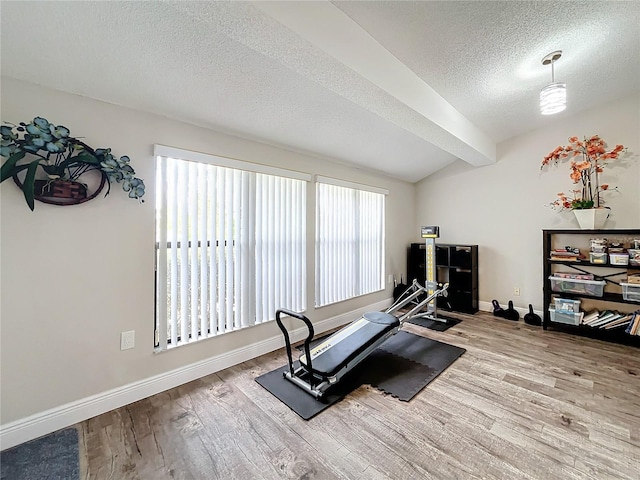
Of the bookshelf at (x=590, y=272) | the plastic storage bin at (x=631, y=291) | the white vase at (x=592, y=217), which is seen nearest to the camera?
the plastic storage bin at (x=631, y=291)

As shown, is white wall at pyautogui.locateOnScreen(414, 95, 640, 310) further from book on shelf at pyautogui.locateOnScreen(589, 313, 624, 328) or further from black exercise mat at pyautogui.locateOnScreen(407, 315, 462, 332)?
black exercise mat at pyautogui.locateOnScreen(407, 315, 462, 332)

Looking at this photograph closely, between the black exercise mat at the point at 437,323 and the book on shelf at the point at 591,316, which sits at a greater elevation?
the book on shelf at the point at 591,316

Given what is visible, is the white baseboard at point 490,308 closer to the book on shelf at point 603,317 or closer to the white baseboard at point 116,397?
the book on shelf at point 603,317

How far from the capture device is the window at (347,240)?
343 cm

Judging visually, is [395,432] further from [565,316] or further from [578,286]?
[578,286]

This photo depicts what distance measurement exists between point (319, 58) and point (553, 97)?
7.14 ft

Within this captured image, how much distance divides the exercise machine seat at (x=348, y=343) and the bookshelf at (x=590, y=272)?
233 centimetres

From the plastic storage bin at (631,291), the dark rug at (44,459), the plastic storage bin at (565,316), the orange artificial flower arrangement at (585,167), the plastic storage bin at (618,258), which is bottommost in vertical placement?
the dark rug at (44,459)

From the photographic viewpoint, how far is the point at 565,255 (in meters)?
3.37

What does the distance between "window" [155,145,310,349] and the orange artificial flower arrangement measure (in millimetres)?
3415

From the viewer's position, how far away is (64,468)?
1434 mm

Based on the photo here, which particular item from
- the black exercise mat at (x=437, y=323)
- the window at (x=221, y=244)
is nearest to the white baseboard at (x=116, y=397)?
the window at (x=221, y=244)

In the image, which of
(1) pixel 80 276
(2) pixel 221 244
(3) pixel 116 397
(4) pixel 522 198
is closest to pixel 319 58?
(2) pixel 221 244

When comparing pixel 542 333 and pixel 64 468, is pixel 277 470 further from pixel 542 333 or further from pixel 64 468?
pixel 542 333
